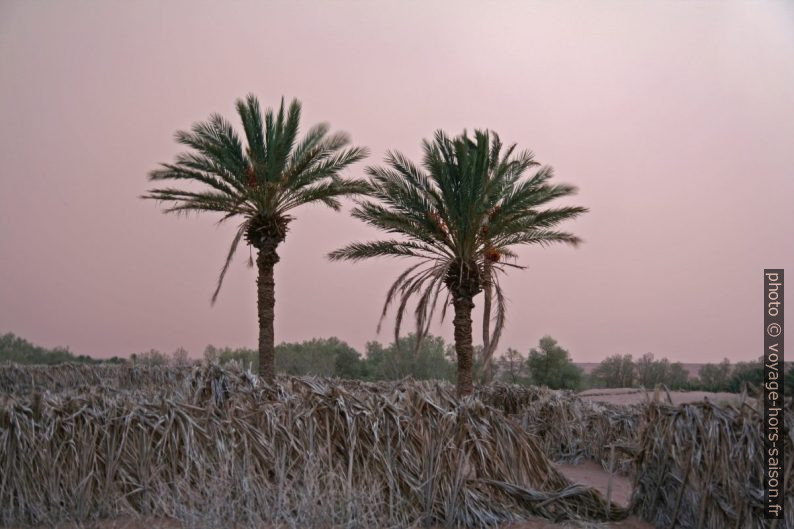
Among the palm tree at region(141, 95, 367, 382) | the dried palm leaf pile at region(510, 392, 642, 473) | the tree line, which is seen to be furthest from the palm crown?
the tree line

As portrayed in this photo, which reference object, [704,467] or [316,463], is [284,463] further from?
[704,467]

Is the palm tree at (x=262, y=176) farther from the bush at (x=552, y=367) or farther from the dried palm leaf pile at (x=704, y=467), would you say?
the bush at (x=552, y=367)

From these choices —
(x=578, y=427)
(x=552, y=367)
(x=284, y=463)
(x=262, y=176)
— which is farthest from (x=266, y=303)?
(x=552, y=367)

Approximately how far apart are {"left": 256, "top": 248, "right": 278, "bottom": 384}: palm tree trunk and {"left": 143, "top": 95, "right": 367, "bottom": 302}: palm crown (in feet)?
1.32

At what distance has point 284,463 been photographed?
681 cm

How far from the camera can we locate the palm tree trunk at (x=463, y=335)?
18438 millimetres

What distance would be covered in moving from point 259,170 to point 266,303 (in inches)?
169

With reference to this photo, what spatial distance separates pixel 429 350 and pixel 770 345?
38790mm

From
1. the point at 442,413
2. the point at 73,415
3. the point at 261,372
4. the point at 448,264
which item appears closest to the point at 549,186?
the point at 448,264

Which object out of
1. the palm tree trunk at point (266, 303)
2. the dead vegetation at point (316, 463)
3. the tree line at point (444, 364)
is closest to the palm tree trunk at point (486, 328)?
the palm tree trunk at point (266, 303)

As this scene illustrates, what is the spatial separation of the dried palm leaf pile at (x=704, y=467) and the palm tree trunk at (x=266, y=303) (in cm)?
1498

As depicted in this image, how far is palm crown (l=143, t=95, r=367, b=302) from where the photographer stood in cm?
1875

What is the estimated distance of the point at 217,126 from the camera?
61.3 feet

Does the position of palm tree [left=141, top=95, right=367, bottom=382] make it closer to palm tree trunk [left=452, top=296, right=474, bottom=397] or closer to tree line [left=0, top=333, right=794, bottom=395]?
palm tree trunk [left=452, top=296, right=474, bottom=397]
